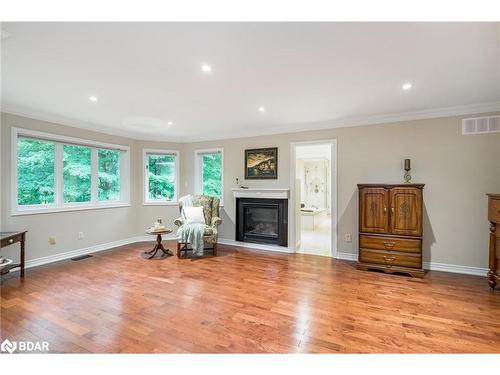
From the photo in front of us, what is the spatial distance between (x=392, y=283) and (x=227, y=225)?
3278mm

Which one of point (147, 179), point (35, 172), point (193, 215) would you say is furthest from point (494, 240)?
point (35, 172)

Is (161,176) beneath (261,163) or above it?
beneath

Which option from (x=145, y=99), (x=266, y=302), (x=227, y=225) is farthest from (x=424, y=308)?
(x=145, y=99)

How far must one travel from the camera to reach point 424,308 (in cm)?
248

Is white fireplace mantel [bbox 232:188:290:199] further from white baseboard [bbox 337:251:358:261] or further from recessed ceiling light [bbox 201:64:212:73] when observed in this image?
recessed ceiling light [bbox 201:64:212:73]

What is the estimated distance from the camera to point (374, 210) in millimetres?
3654

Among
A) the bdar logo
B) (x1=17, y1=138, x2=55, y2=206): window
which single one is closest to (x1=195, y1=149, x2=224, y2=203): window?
(x1=17, y1=138, x2=55, y2=206): window

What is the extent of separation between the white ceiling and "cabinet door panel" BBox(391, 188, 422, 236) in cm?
126

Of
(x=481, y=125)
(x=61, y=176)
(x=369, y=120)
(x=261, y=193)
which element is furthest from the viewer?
(x=261, y=193)

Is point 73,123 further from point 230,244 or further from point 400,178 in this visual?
point 400,178

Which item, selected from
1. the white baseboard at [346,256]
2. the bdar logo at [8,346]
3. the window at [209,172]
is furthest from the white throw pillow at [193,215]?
the bdar logo at [8,346]

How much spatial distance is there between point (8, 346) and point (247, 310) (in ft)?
6.40

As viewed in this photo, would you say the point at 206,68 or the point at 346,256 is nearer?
the point at 206,68

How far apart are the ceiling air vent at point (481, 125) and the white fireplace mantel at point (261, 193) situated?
286cm
